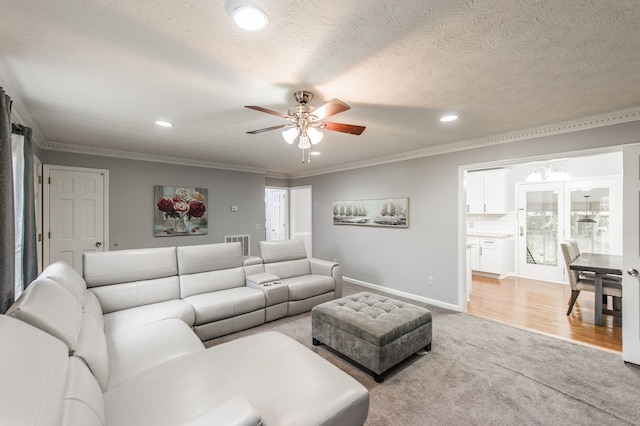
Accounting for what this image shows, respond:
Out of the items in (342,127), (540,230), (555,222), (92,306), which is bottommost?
(92,306)

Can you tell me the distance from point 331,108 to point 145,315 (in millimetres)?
2520

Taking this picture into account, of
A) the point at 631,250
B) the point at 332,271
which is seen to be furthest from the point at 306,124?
Answer: the point at 631,250

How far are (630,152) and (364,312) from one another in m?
2.84

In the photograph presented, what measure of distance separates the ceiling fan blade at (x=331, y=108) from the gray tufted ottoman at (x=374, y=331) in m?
1.82

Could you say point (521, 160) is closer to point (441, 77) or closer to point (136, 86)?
point (441, 77)

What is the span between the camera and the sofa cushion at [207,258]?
10.8ft

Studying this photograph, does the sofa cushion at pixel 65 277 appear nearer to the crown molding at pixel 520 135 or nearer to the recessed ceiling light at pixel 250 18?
the recessed ceiling light at pixel 250 18

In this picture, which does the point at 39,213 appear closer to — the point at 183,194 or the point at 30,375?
the point at 183,194

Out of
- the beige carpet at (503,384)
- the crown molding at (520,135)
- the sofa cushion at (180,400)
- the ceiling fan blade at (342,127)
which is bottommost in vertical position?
the beige carpet at (503,384)

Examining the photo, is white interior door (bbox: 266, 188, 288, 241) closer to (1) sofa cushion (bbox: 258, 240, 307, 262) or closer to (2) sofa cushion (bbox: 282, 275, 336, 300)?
(1) sofa cushion (bbox: 258, 240, 307, 262)

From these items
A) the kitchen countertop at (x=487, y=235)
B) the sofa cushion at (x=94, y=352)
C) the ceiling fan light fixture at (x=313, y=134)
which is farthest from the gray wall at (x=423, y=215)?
the sofa cushion at (x=94, y=352)

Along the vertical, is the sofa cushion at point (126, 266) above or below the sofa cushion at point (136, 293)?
above

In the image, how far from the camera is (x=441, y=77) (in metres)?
1.99

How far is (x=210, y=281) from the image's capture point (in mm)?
3348
